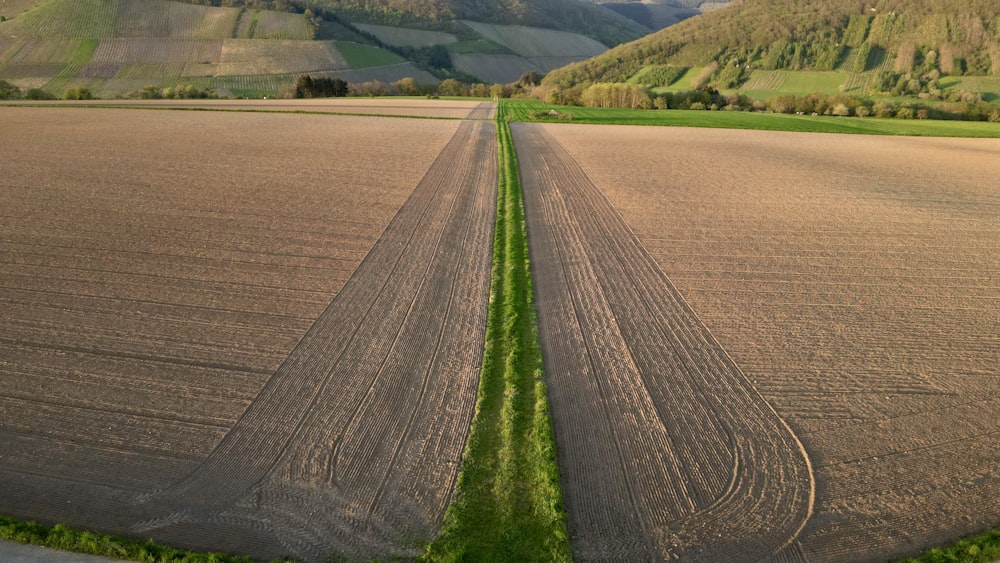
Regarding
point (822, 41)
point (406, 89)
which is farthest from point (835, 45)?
point (406, 89)

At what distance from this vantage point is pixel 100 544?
24.5ft

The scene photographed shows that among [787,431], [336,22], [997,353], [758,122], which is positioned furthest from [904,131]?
[336,22]

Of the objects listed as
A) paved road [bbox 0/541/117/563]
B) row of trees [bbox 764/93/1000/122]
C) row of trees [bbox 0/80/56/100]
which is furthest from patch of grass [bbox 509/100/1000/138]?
row of trees [bbox 0/80/56/100]

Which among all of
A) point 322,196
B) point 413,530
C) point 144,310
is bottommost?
point 413,530

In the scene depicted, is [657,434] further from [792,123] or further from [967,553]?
[792,123]

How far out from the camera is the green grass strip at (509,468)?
767cm

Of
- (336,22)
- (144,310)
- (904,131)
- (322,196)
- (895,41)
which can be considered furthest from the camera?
(336,22)

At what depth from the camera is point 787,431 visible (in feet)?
32.8

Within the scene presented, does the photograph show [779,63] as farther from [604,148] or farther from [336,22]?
[336,22]

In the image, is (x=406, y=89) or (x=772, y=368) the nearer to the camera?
(x=772, y=368)

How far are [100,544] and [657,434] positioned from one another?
28.1 feet

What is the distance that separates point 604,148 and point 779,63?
310ft

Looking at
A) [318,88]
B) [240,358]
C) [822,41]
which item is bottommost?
[240,358]

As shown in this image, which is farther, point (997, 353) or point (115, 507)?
point (997, 353)
